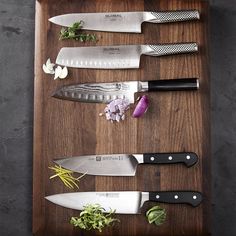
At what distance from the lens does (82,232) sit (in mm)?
1333

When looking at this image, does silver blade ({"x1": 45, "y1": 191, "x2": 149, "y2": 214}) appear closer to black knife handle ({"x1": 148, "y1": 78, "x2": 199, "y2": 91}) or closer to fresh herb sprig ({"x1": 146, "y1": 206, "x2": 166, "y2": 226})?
fresh herb sprig ({"x1": 146, "y1": 206, "x2": 166, "y2": 226})

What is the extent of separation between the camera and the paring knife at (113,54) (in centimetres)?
133

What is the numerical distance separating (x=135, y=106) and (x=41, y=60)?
0.97 feet

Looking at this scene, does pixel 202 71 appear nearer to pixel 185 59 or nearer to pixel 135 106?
pixel 185 59

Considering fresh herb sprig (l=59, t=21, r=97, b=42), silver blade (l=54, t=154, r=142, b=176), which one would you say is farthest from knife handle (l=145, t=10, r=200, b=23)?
silver blade (l=54, t=154, r=142, b=176)

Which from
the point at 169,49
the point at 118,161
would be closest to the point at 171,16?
the point at 169,49

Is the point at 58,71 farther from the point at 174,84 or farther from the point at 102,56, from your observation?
the point at 174,84

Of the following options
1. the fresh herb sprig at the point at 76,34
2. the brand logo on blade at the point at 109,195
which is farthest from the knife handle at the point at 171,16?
the brand logo on blade at the point at 109,195

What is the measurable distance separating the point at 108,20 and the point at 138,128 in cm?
31

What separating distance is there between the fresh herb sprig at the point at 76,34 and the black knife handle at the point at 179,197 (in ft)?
1.52

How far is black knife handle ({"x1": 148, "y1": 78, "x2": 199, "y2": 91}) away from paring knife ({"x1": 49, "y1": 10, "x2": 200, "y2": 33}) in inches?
6.3

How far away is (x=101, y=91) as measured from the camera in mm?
1339

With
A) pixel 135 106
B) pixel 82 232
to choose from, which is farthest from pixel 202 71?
pixel 82 232

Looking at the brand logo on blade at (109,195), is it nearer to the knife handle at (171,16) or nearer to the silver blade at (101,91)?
the silver blade at (101,91)
